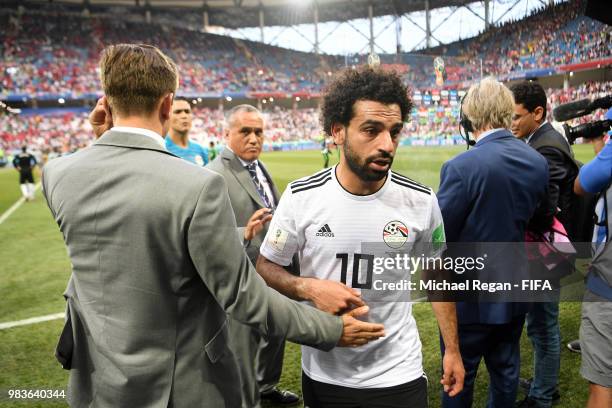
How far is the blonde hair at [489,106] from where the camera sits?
254 cm

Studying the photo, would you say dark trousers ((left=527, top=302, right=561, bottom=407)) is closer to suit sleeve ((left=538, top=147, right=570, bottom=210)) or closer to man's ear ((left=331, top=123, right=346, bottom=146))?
suit sleeve ((left=538, top=147, right=570, bottom=210))

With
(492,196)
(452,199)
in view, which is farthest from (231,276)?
(492,196)

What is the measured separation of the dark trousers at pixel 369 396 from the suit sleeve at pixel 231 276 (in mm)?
447

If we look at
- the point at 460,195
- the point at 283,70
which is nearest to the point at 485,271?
the point at 460,195

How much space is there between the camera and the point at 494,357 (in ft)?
8.57

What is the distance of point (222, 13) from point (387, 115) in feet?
187

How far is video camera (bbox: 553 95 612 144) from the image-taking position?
7.95 feet

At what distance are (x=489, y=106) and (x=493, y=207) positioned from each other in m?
0.58

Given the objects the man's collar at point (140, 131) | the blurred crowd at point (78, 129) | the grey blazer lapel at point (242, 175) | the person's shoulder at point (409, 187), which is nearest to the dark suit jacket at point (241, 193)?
the grey blazer lapel at point (242, 175)

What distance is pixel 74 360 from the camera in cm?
168

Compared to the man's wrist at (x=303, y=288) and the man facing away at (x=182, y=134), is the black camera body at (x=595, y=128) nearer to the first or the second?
the man's wrist at (x=303, y=288)

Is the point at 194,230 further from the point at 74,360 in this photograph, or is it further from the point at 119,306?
the point at 74,360

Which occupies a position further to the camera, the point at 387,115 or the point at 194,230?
the point at 387,115

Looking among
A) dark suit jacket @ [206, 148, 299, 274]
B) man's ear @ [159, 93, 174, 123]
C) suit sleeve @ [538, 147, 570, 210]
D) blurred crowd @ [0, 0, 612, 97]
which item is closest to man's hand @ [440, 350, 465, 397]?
suit sleeve @ [538, 147, 570, 210]
